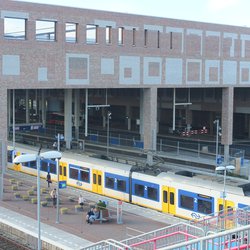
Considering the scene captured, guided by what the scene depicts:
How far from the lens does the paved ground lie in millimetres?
22578

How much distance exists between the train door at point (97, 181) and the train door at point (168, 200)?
517 centimetres

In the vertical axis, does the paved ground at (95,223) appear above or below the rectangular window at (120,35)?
below

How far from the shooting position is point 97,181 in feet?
96.7

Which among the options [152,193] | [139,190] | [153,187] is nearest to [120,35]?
[139,190]

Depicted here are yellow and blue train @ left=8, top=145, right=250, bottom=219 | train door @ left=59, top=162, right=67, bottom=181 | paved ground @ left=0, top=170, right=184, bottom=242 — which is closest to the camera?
paved ground @ left=0, top=170, right=184, bottom=242

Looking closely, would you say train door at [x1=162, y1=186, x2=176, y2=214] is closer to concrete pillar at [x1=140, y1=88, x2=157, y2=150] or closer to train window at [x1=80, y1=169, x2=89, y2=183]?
train window at [x1=80, y1=169, x2=89, y2=183]

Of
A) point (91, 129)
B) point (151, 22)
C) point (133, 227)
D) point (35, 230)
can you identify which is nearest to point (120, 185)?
point (133, 227)

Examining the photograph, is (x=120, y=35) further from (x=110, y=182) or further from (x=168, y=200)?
(x=168, y=200)

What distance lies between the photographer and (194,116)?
228 ft

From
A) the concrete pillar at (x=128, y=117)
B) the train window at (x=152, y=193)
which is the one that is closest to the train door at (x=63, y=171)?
the train window at (x=152, y=193)

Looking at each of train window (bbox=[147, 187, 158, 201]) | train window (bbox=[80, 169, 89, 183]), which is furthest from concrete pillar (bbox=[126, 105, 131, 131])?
train window (bbox=[147, 187, 158, 201])

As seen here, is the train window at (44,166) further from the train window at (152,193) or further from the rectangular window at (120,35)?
the train window at (152,193)

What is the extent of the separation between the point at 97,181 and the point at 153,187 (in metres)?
4.73

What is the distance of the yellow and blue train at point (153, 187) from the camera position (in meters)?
22.8
